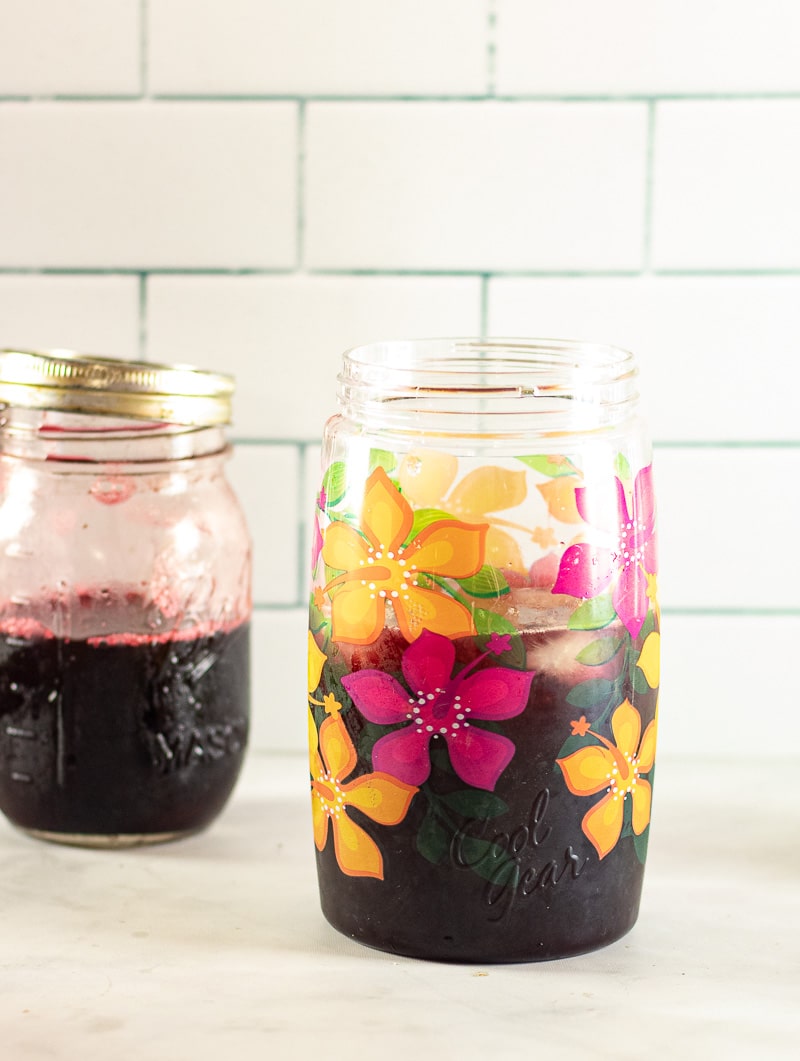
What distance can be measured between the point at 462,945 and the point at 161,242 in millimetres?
527

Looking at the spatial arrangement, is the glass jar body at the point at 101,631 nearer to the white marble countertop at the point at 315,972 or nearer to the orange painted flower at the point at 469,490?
the white marble countertop at the point at 315,972

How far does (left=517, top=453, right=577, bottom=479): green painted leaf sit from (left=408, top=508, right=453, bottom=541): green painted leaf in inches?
1.8

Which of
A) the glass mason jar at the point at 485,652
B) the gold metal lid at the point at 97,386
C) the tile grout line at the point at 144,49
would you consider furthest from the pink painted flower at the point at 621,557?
the tile grout line at the point at 144,49

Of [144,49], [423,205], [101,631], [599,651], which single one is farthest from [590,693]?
[144,49]

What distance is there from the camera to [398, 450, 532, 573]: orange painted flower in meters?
0.58

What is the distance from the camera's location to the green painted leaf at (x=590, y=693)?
0.58 meters

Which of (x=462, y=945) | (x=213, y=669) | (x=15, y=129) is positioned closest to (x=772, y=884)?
(x=462, y=945)

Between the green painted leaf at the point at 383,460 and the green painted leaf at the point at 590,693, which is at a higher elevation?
the green painted leaf at the point at 383,460

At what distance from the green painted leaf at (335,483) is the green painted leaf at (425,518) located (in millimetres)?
42

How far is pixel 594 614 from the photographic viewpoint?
1.91 feet

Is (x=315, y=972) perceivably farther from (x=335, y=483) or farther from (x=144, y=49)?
(x=144, y=49)

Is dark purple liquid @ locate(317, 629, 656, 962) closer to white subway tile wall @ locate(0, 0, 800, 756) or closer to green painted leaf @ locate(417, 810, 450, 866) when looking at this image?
green painted leaf @ locate(417, 810, 450, 866)

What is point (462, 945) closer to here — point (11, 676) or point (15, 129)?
point (11, 676)

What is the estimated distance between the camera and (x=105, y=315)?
0.90m
